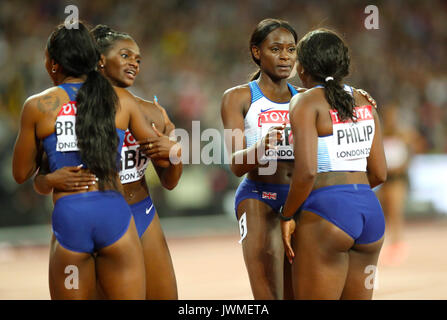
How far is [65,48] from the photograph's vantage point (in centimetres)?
356

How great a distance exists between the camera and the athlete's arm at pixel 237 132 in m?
4.16

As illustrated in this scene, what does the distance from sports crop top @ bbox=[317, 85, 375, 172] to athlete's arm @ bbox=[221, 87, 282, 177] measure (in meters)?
0.54

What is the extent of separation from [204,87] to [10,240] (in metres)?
5.54

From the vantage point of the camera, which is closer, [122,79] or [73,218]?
[73,218]

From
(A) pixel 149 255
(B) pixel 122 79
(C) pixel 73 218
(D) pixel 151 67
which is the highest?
(D) pixel 151 67

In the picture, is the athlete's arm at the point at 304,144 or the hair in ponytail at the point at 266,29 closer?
the athlete's arm at the point at 304,144

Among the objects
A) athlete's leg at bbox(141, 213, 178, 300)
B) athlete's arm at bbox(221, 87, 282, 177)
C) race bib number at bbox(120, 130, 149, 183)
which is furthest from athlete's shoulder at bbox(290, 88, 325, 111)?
athlete's leg at bbox(141, 213, 178, 300)

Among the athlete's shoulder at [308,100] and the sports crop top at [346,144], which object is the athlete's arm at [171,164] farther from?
the sports crop top at [346,144]

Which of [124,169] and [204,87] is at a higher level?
[204,87]

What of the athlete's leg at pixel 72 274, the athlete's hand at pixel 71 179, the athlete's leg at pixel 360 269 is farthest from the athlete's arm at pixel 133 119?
the athlete's leg at pixel 360 269

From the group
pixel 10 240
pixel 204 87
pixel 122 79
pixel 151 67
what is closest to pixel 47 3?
pixel 151 67

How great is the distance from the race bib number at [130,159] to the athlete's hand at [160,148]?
0.12 meters

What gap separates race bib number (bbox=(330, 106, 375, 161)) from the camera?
369 cm
